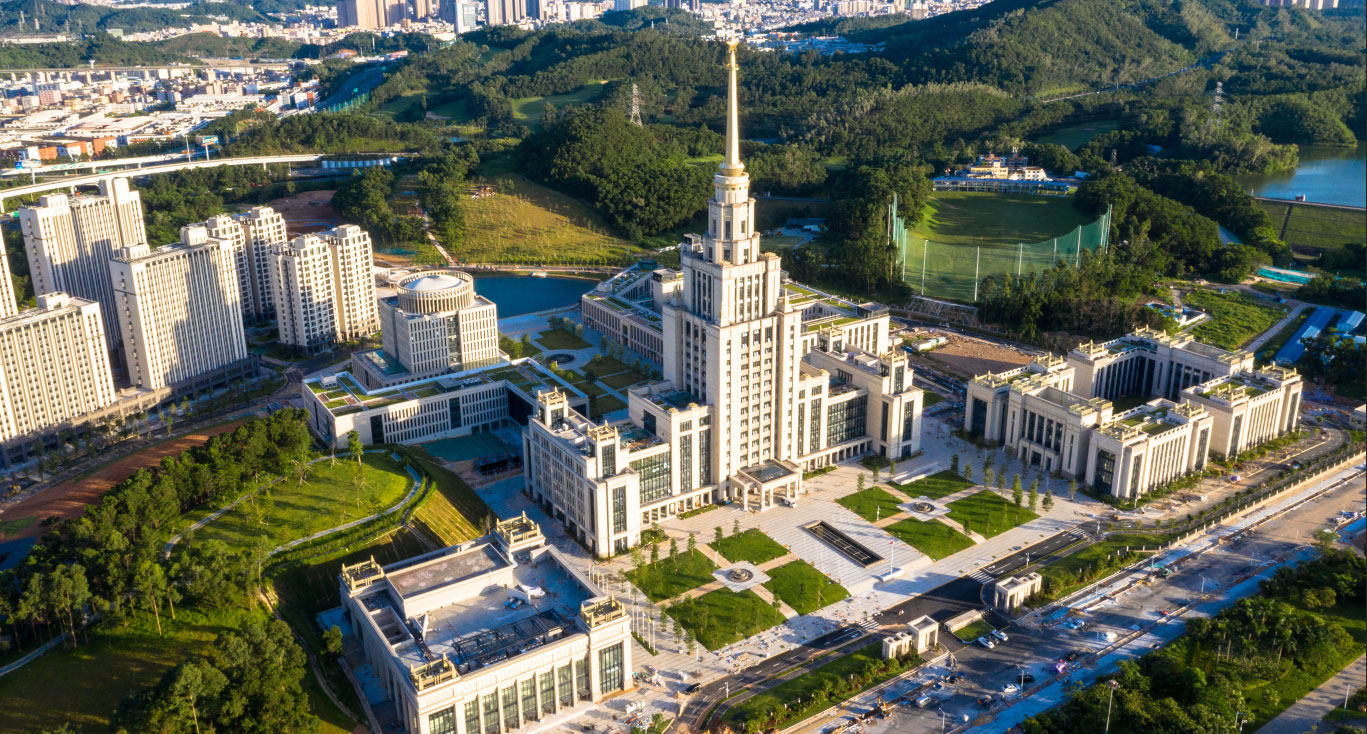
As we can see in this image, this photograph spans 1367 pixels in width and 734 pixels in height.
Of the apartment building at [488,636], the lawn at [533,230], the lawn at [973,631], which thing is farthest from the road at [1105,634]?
the lawn at [533,230]

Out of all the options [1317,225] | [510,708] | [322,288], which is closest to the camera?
[510,708]

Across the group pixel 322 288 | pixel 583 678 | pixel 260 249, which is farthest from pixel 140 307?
pixel 583 678

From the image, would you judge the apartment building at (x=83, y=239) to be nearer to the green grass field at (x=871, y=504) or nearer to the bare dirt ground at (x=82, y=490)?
the bare dirt ground at (x=82, y=490)

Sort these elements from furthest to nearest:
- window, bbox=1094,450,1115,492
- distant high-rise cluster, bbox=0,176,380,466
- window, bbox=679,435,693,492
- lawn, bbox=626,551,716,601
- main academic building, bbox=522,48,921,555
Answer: distant high-rise cluster, bbox=0,176,380,466 < window, bbox=1094,450,1115,492 < window, bbox=679,435,693,492 < main academic building, bbox=522,48,921,555 < lawn, bbox=626,551,716,601

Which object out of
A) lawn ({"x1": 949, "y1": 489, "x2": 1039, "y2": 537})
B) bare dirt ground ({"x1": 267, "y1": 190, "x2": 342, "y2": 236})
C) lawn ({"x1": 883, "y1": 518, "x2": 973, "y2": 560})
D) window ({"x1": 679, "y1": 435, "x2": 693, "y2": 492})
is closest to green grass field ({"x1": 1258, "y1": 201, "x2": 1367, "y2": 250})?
lawn ({"x1": 949, "y1": 489, "x2": 1039, "y2": 537})

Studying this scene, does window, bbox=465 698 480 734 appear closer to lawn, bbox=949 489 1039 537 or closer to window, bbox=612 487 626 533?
window, bbox=612 487 626 533

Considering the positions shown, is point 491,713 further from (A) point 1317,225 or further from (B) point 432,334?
(A) point 1317,225
